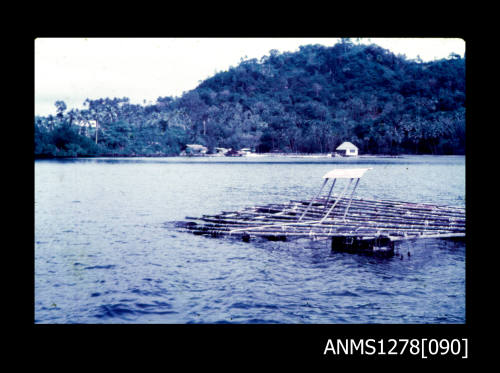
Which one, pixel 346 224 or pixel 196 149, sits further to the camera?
pixel 196 149

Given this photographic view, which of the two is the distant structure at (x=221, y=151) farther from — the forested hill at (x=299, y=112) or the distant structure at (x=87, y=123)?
the distant structure at (x=87, y=123)

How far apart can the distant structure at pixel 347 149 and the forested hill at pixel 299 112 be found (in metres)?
0.41

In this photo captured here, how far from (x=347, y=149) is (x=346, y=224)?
19.9 m

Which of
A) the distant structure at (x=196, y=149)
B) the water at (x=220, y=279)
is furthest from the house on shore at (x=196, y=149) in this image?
the water at (x=220, y=279)

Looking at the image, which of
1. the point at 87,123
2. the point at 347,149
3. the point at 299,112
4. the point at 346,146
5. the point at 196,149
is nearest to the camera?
the point at 346,146

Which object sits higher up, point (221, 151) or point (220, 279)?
point (221, 151)

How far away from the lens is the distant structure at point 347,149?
25.7 m

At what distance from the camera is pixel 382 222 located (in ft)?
22.6

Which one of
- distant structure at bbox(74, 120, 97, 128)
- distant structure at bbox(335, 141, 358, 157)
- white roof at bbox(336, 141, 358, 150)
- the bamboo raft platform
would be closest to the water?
the bamboo raft platform

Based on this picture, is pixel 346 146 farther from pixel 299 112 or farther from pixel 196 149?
pixel 196 149

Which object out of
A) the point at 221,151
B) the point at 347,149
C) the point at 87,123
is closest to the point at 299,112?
the point at 347,149

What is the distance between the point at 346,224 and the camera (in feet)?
22.0

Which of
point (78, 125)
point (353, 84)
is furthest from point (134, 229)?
point (78, 125)
